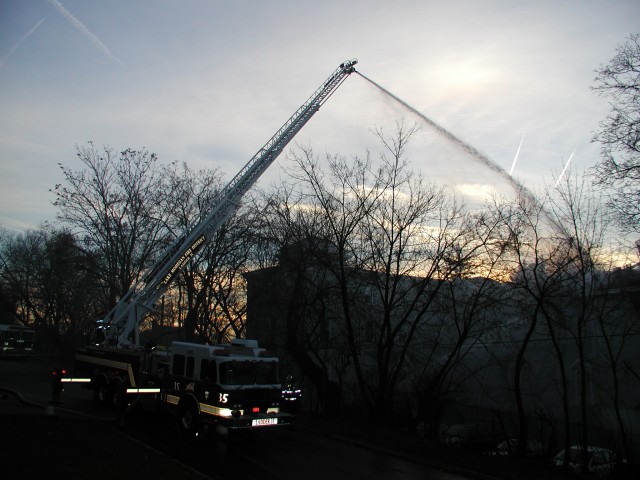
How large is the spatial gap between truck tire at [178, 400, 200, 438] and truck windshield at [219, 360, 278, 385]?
1.21m

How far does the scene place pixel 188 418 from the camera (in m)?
13.3

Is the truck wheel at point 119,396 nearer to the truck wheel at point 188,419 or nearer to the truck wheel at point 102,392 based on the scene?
the truck wheel at point 102,392

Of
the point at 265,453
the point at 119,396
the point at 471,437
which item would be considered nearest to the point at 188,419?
the point at 265,453

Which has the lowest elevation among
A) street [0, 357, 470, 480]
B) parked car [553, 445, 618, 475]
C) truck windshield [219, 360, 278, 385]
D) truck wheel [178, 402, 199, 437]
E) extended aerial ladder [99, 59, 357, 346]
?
parked car [553, 445, 618, 475]

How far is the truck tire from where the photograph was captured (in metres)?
13.0

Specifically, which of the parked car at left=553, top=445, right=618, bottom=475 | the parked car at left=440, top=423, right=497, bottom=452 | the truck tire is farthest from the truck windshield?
the parked car at left=553, top=445, right=618, bottom=475

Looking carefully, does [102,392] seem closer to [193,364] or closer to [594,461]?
[193,364]

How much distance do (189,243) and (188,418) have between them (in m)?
6.87

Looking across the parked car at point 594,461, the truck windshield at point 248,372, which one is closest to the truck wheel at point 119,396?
the truck windshield at point 248,372

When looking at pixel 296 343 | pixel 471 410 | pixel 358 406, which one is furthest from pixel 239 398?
pixel 471 410

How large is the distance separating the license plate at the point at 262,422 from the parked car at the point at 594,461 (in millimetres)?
7558

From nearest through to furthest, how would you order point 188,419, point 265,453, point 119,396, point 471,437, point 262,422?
point 265,453
point 262,422
point 188,419
point 119,396
point 471,437

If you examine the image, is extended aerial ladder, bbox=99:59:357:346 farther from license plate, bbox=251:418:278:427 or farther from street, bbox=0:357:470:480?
license plate, bbox=251:418:278:427

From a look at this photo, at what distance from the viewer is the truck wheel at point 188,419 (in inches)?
512
